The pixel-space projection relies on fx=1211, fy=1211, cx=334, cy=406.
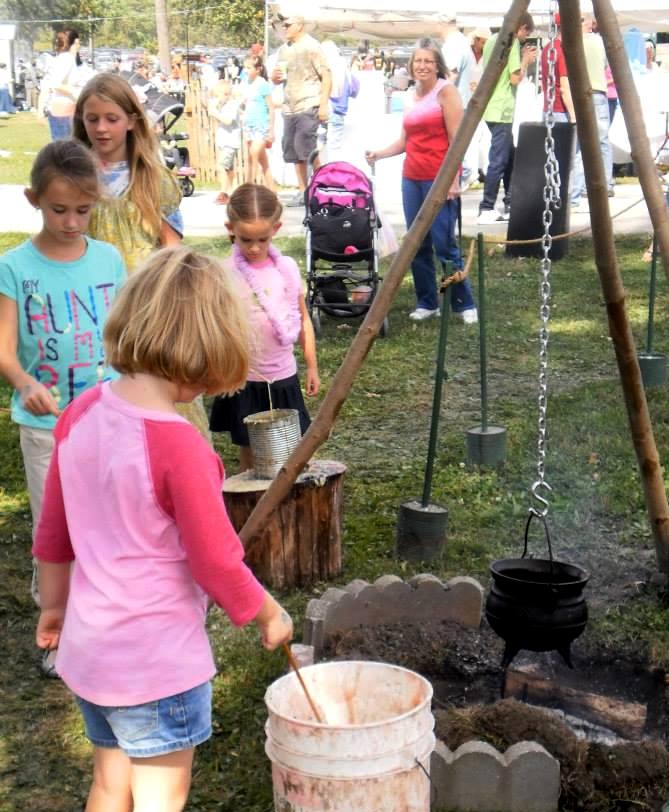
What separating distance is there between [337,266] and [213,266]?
6587mm

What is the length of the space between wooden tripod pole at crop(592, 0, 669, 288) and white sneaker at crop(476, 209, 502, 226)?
9117 millimetres

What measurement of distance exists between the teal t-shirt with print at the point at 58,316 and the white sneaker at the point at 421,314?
17.5 ft

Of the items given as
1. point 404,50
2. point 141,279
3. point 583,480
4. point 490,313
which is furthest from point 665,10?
point 404,50

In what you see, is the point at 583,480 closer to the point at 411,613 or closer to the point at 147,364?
the point at 411,613

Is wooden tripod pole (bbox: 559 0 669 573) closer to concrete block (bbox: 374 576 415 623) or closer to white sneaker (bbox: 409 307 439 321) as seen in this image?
concrete block (bbox: 374 576 415 623)

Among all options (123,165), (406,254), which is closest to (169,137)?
(123,165)

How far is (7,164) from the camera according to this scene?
20.4 meters

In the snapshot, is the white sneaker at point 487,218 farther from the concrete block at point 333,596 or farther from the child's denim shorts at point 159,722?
the child's denim shorts at point 159,722

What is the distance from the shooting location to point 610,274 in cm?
392

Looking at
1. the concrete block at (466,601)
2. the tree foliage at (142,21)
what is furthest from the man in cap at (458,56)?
the tree foliage at (142,21)

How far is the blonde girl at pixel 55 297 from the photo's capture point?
3.47m

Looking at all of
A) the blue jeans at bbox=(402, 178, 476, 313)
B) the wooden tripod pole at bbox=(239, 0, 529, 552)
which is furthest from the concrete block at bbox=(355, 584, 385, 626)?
the blue jeans at bbox=(402, 178, 476, 313)

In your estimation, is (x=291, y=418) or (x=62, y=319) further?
(x=291, y=418)

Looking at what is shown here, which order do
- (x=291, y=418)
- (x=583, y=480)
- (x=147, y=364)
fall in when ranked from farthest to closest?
(x=583, y=480), (x=291, y=418), (x=147, y=364)
